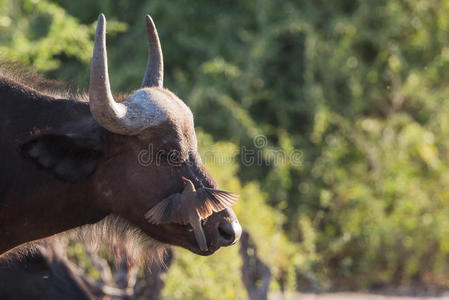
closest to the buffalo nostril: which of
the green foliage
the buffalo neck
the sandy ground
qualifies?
the buffalo neck

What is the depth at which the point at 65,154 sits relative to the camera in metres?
3.49

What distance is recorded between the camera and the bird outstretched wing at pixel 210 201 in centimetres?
360

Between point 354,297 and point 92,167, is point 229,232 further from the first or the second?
point 354,297

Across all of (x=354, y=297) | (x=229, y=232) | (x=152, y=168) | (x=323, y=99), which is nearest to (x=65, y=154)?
(x=152, y=168)

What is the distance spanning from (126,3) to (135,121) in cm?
860

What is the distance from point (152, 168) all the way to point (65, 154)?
1.63ft

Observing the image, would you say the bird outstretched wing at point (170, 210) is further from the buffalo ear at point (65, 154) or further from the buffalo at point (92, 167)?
the buffalo ear at point (65, 154)

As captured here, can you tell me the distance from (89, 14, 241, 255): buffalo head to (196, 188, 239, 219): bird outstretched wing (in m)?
0.09

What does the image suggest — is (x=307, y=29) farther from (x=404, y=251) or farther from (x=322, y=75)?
(x=404, y=251)

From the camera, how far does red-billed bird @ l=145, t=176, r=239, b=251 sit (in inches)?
141

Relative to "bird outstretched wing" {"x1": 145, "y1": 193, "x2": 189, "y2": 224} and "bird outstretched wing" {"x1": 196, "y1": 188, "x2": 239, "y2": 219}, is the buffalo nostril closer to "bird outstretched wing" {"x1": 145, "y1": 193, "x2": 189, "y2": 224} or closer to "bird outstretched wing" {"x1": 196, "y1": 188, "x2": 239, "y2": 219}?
"bird outstretched wing" {"x1": 196, "y1": 188, "x2": 239, "y2": 219}

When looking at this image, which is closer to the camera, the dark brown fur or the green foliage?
the dark brown fur

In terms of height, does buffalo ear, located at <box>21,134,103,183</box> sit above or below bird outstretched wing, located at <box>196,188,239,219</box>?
above

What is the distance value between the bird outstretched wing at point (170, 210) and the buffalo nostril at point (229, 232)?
0.79 ft
